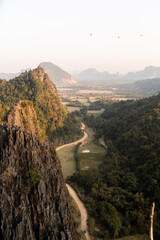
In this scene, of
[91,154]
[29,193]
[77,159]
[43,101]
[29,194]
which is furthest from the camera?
[43,101]

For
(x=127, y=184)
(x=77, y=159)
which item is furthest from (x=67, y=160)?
(x=127, y=184)

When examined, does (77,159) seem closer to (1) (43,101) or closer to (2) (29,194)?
(2) (29,194)

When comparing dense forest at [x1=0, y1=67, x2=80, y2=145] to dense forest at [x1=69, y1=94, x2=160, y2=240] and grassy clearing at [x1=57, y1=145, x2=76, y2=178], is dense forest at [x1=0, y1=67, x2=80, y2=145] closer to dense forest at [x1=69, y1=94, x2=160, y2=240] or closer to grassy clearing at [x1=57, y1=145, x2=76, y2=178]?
grassy clearing at [x1=57, y1=145, x2=76, y2=178]

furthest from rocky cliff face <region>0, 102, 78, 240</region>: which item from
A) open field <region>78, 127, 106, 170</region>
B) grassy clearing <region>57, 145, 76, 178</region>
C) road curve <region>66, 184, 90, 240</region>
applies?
open field <region>78, 127, 106, 170</region>

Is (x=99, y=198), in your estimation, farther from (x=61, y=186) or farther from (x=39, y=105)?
(x=39, y=105)

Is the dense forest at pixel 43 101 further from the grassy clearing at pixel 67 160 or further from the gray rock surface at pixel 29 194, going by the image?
the gray rock surface at pixel 29 194

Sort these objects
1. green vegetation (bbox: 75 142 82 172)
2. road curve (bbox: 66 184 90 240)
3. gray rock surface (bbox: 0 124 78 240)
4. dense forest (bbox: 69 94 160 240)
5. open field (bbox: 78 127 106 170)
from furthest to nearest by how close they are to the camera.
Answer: open field (bbox: 78 127 106 170)
green vegetation (bbox: 75 142 82 172)
dense forest (bbox: 69 94 160 240)
road curve (bbox: 66 184 90 240)
gray rock surface (bbox: 0 124 78 240)
